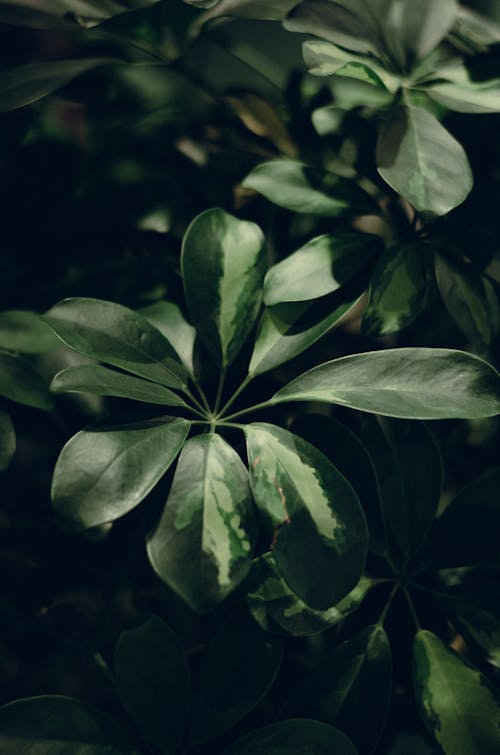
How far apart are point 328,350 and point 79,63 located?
43 cm

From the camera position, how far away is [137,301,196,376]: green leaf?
0.67 m

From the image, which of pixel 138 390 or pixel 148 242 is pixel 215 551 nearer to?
pixel 138 390

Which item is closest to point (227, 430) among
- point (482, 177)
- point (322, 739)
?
point (322, 739)

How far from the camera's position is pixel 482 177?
2.35ft

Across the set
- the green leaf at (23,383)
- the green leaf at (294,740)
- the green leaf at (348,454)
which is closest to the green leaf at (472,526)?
the green leaf at (348,454)

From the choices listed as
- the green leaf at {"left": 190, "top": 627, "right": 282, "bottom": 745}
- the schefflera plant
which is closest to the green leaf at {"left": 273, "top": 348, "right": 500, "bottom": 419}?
the schefflera plant

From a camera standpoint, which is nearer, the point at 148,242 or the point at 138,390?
the point at 138,390

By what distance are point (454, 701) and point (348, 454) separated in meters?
0.23

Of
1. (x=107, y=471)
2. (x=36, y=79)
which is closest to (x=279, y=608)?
(x=107, y=471)

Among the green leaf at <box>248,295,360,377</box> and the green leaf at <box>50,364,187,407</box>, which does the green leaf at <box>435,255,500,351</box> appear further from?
the green leaf at <box>50,364,187,407</box>

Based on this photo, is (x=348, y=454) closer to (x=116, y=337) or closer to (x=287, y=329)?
(x=287, y=329)

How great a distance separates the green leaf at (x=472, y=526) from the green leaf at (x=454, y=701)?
8cm

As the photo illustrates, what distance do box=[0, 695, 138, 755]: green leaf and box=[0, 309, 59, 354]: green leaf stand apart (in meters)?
0.33

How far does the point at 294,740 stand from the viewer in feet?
1.76
